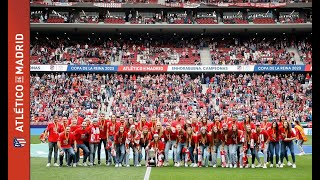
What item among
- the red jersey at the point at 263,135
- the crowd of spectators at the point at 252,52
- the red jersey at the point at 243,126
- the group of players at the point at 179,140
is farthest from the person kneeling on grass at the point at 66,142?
the crowd of spectators at the point at 252,52

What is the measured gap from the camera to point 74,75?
113 feet

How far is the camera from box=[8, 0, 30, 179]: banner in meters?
4.80

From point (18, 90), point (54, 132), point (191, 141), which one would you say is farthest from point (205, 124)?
point (18, 90)

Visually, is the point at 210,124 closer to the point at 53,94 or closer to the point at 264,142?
the point at 264,142

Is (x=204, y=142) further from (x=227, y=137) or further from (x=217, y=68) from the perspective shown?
(x=217, y=68)

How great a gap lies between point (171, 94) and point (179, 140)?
1787cm

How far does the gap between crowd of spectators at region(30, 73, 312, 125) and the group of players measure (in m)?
13.8

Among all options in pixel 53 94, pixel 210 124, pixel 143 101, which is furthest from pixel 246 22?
pixel 210 124

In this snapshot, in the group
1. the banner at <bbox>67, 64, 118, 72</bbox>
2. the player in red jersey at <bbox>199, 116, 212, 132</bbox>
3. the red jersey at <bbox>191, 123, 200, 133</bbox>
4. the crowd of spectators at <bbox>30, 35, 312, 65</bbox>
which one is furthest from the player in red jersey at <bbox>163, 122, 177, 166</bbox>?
the crowd of spectators at <bbox>30, 35, 312, 65</bbox>

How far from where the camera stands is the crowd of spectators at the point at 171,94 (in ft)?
91.2

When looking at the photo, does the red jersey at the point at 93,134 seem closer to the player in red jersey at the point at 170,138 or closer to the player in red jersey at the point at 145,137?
the player in red jersey at the point at 145,137

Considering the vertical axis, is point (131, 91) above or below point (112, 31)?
below
